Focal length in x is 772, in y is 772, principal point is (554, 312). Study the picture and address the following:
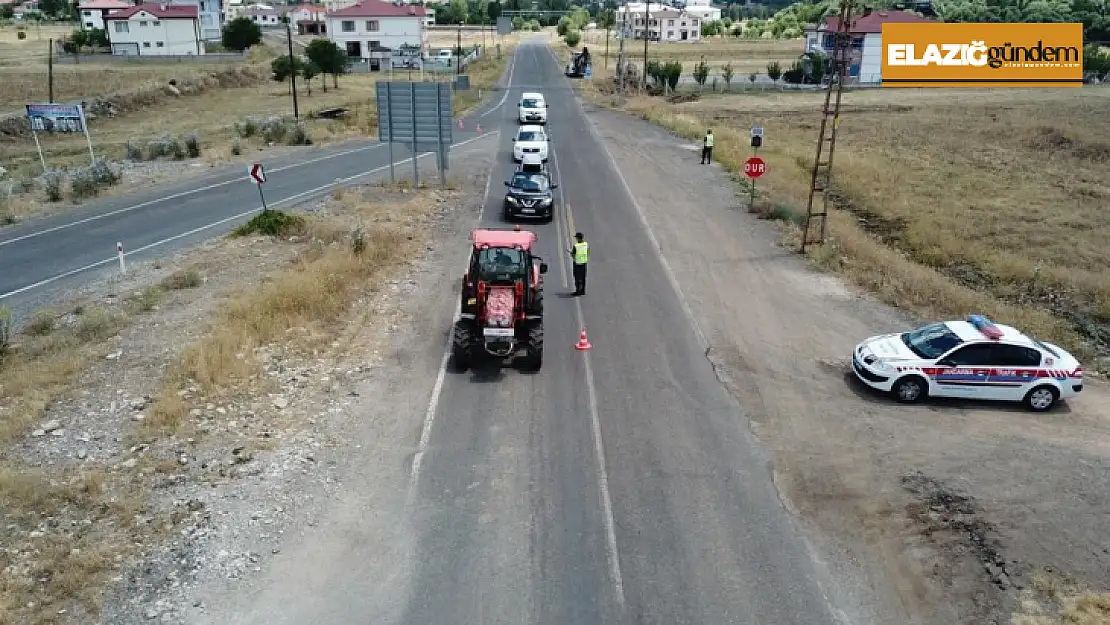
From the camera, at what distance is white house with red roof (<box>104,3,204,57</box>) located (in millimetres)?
90000

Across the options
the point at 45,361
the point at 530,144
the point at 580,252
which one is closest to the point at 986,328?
the point at 580,252

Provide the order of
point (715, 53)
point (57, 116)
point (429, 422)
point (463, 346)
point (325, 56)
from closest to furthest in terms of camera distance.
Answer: point (429, 422)
point (463, 346)
point (57, 116)
point (325, 56)
point (715, 53)

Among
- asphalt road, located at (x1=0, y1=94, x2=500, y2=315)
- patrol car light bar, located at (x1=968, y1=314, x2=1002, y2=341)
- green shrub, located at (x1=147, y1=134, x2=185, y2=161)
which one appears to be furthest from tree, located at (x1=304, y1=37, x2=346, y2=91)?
patrol car light bar, located at (x1=968, y1=314, x2=1002, y2=341)

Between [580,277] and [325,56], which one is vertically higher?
[325,56]

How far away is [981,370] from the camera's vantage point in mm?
14789

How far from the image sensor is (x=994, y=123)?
55.6 metres

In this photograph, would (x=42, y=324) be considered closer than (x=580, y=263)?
Yes

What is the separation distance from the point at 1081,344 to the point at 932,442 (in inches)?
315

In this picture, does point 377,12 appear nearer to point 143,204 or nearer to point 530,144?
point 530,144

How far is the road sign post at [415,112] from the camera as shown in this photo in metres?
29.5

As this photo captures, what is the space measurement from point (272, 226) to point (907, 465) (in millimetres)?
19557

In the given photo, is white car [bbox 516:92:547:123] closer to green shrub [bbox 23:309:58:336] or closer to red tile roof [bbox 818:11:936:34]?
green shrub [bbox 23:309:58:336]

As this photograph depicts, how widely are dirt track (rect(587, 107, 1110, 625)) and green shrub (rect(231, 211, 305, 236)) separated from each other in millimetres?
12512

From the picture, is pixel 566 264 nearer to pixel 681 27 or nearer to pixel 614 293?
pixel 614 293
